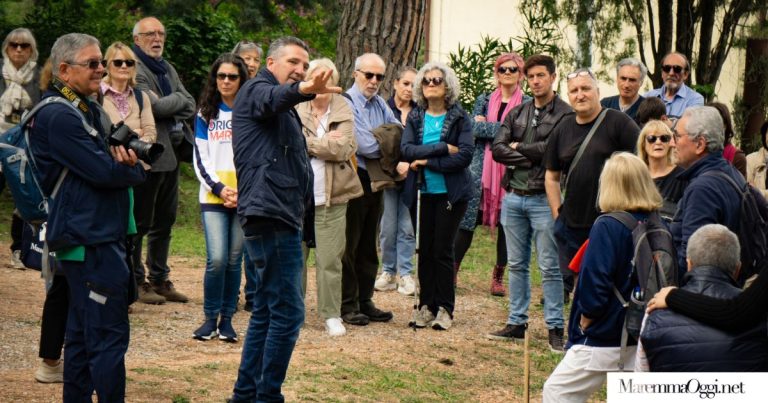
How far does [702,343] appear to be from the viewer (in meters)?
4.96

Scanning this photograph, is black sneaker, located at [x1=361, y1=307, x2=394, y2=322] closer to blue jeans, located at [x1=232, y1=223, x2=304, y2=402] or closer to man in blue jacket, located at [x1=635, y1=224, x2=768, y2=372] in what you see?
blue jeans, located at [x1=232, y1=223, x2=304, y2=402]

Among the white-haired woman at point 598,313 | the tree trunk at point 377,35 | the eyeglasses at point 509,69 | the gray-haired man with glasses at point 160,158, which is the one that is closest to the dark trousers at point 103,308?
the white-haired woman at point 598,313

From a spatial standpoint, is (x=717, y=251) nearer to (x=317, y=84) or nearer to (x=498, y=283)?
(x=317, y=84)

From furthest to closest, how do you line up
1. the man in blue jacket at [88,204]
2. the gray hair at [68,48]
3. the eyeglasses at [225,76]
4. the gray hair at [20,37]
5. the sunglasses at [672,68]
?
1. the gray hair at [20,37]
2. the sunglasses at [672,68]
3. the eyeglasses at [225,76]
4. the gray hair at [68,48]
5. the man in blue jacket at [88,204]

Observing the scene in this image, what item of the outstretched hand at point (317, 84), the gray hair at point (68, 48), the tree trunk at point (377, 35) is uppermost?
the tree trunk at point (377, 35)

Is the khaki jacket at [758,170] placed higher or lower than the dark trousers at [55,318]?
higher

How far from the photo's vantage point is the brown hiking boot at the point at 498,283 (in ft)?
37.2

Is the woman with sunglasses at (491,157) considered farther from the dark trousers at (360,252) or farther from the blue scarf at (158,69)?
the blue scarf at (158,69)

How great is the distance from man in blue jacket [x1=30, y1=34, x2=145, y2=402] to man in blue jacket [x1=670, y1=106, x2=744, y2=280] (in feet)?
10.2

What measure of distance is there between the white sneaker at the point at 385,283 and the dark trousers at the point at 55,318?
15.7 feet

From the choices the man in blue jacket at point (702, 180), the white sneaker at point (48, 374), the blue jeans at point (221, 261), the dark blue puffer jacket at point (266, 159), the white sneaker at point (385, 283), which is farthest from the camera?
the white sneaker at point (385, 283)

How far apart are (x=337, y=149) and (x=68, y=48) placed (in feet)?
10.6

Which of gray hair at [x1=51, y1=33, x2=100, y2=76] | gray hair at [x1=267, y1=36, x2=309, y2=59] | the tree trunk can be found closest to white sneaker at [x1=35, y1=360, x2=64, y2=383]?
gray hair at [x1=51, y1=33, x2=100, y2=76]

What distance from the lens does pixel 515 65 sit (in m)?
10.7
